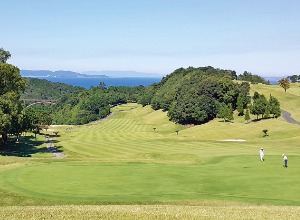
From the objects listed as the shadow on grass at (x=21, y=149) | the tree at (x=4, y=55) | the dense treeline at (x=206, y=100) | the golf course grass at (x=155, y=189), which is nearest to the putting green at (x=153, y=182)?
the golf course grass at (x=155, y=189)

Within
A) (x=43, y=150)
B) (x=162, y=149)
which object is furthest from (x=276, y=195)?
(x=43, y=150)

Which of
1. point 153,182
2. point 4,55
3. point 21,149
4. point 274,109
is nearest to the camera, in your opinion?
point 153,182

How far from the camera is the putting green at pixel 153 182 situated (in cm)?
2524

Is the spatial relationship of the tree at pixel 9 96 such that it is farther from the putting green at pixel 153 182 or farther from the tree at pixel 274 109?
the tree at pixel 274 109

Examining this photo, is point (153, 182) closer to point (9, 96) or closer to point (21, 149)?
point (9, 96)

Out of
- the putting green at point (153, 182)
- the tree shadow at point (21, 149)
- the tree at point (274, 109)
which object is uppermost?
the tree at point (274, 109)

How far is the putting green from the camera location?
2524 centimetres

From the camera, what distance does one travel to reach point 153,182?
28.9 metres

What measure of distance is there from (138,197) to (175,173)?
7577 mm

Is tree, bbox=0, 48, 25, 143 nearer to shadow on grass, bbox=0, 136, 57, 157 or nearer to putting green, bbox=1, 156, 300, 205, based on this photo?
shadow on grass, bbox=0, 136, 57, 157

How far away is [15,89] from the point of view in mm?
67875

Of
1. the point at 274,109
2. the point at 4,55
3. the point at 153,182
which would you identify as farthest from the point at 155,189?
the point at 274,109

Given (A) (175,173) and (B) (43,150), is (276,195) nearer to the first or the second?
(A) (175,173)

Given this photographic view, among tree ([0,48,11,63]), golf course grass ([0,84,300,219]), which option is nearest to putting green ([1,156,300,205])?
golf course grass ([0,84,300,219])
